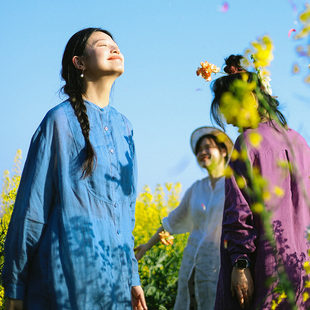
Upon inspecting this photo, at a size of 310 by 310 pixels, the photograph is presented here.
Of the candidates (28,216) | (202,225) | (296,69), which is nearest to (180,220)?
(202,225)

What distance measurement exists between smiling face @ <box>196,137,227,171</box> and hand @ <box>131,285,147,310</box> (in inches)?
71.4

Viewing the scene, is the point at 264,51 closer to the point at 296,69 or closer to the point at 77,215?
the point at 296,69

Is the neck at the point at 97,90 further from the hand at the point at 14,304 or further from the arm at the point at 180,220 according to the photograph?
the arm at the point at 180,220

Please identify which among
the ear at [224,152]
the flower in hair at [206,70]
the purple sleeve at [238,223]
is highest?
the ear at [224,152]

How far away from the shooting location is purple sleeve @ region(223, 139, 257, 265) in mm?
1919

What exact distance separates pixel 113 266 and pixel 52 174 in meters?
0.40

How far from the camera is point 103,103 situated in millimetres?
2092

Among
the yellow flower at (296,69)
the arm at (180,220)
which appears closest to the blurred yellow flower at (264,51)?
the yellow flower at (296,69)

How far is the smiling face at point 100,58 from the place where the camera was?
6.57 feet

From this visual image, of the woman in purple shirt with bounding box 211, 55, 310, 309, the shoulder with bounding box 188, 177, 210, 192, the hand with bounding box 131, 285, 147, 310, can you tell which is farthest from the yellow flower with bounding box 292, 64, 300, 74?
the shoulder with bounding box 188, 177, 210, 192

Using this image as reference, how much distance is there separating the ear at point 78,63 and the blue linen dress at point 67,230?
0.22 metres

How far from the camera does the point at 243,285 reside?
1.90 metres

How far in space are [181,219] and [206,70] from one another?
207cm

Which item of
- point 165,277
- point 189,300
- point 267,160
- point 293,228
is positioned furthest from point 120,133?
point 165,277
